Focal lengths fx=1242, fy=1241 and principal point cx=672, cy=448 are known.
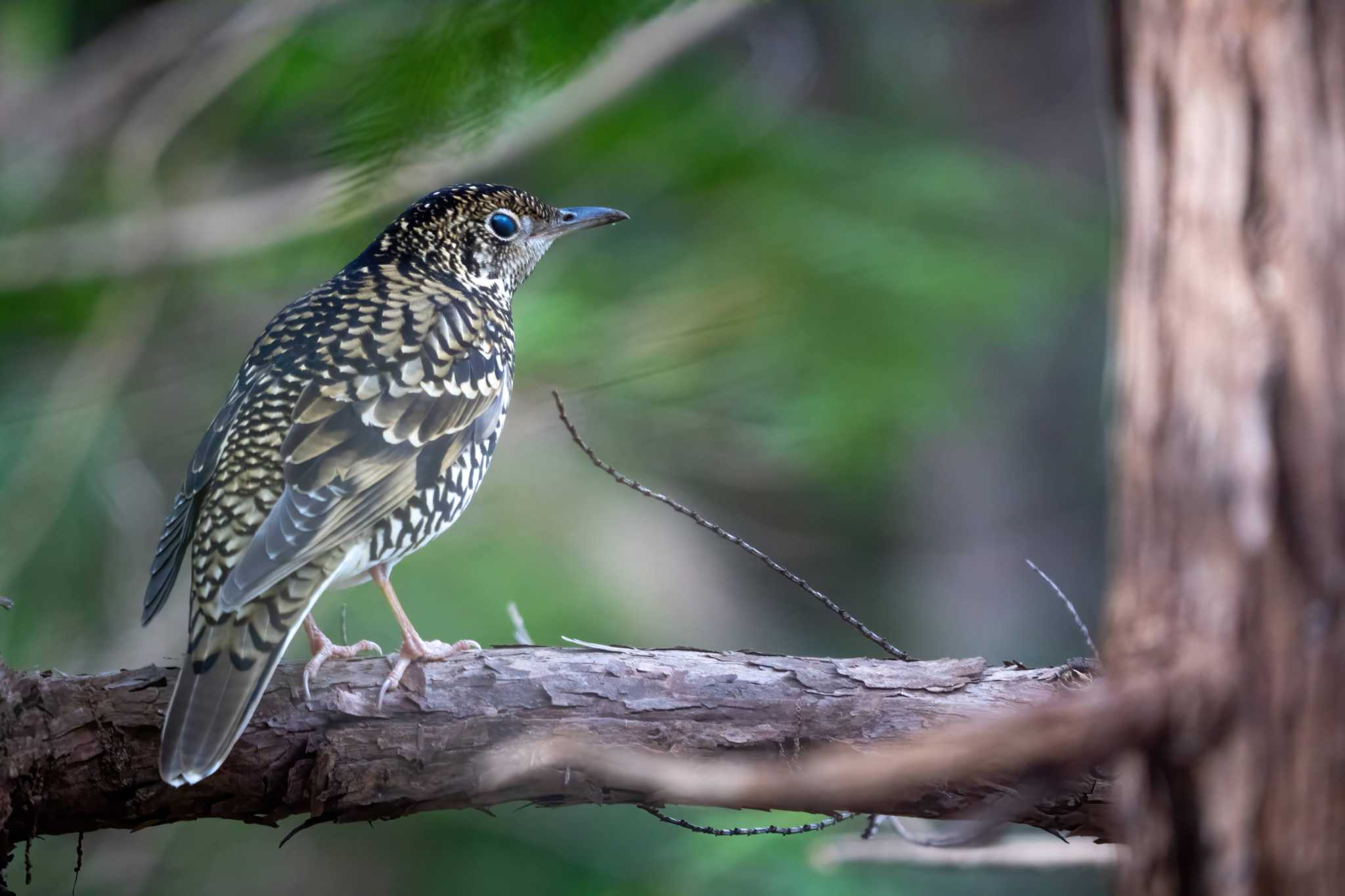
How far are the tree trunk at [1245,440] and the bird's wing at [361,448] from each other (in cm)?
211

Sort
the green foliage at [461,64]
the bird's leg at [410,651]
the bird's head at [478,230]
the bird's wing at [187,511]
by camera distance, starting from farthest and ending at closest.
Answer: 1. the bird's head at [478,230]
2. the bird's wing at [187,511]
3. the bird's leg at [410,651]
4. the green foliage at [461,64]

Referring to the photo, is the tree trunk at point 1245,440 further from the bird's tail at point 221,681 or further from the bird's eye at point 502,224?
the bird's eye at point 502,224

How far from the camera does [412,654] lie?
9.32 ft

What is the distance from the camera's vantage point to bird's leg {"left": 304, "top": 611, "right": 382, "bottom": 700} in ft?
9.22

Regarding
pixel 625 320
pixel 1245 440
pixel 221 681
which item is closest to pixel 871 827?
pixel 221 681

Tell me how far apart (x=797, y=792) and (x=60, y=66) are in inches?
212

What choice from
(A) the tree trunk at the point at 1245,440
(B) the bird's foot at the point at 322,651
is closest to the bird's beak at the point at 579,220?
(B) the bird's foot at the point at 322,651

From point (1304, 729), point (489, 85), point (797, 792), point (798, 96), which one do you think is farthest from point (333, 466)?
point (798, 96)

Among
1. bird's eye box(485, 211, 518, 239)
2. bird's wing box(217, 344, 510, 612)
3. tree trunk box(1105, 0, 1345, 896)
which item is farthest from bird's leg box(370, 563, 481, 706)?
tree trunk box(1105, 0, 1345, 896)

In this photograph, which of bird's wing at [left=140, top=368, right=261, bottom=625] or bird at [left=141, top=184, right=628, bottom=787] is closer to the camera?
bird at [left=141, top=184, right=628, bottom=787]

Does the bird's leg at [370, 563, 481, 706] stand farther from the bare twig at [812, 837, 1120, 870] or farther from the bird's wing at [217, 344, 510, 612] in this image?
the bare twig at [812, 837, 1120, 870]

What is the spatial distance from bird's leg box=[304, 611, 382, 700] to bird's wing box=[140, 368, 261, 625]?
1.21 ft

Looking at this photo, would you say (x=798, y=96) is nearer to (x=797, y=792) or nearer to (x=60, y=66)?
(x=60, y=66)

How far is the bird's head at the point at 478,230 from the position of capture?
4012 mm
